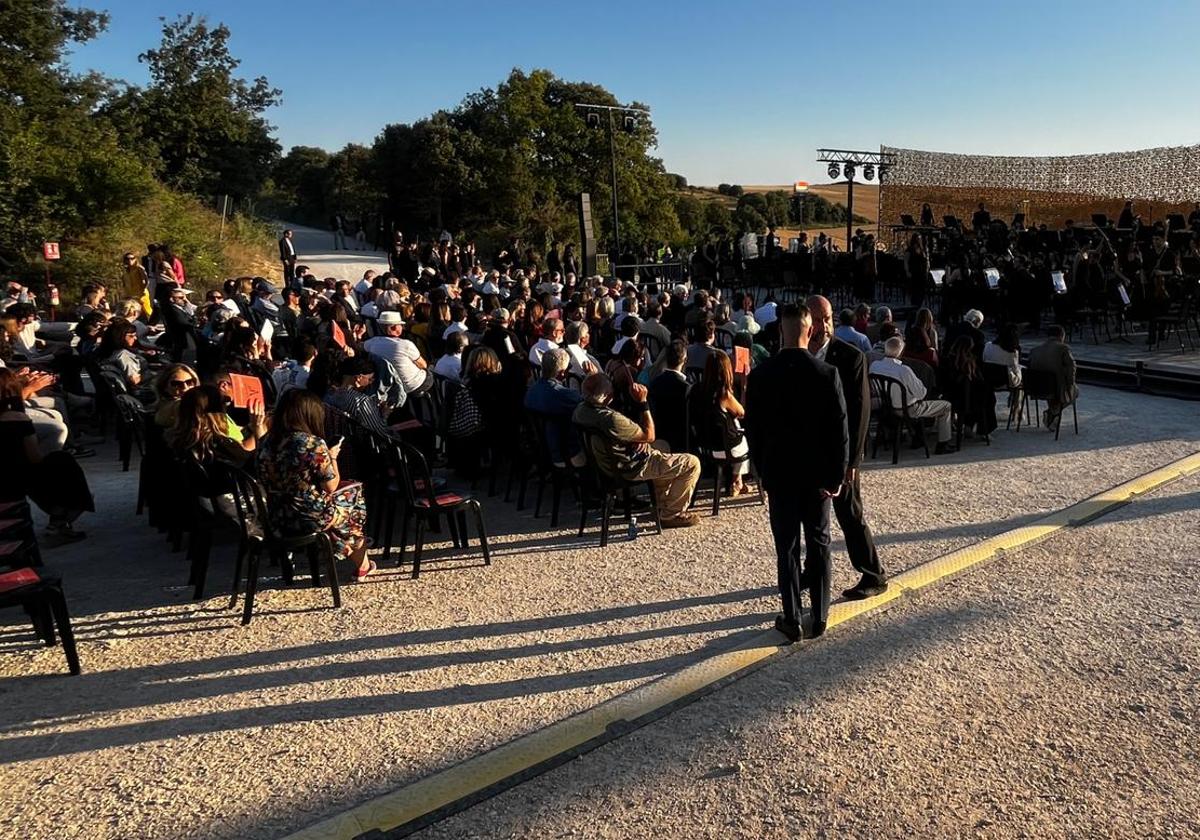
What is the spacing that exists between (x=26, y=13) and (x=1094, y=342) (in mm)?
24984

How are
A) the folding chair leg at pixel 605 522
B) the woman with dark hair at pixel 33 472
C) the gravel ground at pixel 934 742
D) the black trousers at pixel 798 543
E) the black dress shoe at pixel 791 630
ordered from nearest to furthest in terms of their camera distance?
1. the gravel ground at pixel 934 742
2. the black trousers at pixel 798 543
3. the black dress shoe at pixel 791 630
4. the woman with dark hair at pixel 33 472
5. the folding chair leg at pixel 605 522

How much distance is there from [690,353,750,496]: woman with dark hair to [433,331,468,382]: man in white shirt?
228cm

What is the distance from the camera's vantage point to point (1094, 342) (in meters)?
13.9

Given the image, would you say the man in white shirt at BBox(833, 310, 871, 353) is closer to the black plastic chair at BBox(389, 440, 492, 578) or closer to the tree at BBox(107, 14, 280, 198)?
the black plastic chair at BBox(389, 440, 492, 578)

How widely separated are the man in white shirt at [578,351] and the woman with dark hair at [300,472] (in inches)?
106

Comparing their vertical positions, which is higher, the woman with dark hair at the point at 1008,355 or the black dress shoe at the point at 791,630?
the woman with dark hair at the point at 1008,355

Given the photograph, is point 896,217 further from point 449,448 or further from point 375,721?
point 375,721

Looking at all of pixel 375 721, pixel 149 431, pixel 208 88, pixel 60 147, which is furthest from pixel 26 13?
pixel 375 721

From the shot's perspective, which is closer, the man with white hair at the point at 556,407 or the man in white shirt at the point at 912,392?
the man with white hair at the point at 556,407

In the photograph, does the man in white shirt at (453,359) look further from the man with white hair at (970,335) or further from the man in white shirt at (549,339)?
the man with white hair at (970,335)

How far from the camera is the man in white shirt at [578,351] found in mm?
7113

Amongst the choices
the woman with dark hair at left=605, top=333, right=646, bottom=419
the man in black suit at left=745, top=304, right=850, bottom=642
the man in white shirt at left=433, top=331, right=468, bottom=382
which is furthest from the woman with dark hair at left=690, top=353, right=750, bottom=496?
the man in white shirt at left=433, top=331, right=468, bottom=382

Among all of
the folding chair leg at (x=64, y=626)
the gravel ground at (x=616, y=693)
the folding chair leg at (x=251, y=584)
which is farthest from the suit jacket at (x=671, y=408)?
the folding chair leg at (x=64, y=626)

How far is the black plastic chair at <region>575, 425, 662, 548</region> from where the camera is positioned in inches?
214
